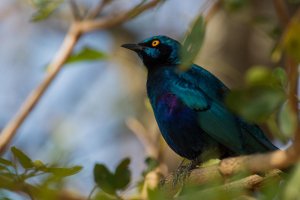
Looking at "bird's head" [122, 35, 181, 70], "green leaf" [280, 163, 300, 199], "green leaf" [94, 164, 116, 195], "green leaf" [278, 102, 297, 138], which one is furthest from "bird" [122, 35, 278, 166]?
"green leaf" [280, 163, 300, 199]

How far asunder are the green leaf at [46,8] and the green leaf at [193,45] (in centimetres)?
149

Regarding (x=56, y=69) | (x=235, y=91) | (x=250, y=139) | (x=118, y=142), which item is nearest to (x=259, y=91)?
(x=235, y=91)

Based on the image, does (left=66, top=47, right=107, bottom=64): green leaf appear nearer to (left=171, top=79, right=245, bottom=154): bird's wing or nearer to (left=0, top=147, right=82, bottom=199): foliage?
(left=171, top=79, right=245, bottom=154): bird's wing

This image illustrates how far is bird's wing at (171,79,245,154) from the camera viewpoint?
3332mm

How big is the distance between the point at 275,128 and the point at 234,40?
222cm

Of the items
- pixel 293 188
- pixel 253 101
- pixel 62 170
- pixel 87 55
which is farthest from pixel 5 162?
pixel 87 55

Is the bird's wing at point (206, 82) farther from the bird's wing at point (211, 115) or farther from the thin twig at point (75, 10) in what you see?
the thin twig at point (75, 10)

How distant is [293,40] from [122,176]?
1.41m

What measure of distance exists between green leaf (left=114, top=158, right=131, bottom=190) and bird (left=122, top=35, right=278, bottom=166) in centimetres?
71

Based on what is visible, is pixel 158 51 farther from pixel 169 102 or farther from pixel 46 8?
pixel 46 8

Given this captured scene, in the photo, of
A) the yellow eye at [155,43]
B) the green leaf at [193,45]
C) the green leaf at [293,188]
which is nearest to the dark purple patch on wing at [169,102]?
the yellow eye at [155,43]

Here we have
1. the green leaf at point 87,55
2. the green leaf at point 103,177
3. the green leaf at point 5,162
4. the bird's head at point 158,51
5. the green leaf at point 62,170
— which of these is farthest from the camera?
the bird's head at point 158,51

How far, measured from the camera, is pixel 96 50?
408 cm

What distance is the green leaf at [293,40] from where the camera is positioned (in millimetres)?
1510
